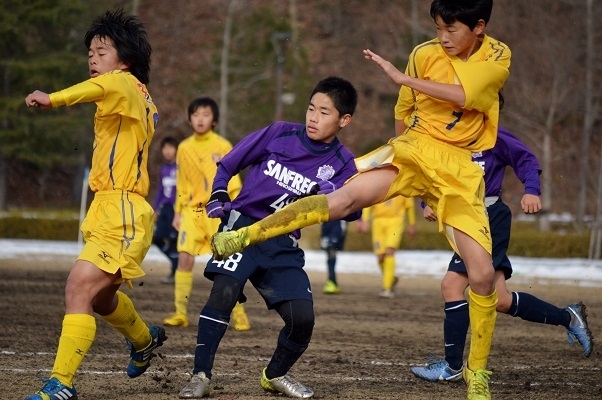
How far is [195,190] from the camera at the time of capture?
11.5 m

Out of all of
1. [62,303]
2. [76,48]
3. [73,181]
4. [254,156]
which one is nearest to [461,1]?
[254,156]

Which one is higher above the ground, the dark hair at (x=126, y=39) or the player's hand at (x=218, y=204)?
the dark hair at (x=126, y=39)

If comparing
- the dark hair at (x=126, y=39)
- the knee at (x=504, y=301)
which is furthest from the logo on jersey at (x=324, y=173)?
the knee at (x=504, y=301)

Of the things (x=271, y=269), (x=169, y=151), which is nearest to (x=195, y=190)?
(x=169, y=151)

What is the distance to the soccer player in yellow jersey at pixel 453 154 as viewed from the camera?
605 cm

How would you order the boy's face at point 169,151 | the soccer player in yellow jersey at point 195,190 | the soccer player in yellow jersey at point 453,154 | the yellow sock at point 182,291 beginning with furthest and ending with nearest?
the boy's face at point 169,151 → the soccer player in yellow jersey at point 195,190 → the yellow sock at point 182,291 → the soccer player in yellow jersey at point 453,154

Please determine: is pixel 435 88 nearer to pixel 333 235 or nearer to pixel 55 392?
pixel 55 392

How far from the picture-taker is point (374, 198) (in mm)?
6027

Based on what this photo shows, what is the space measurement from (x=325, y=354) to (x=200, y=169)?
11.3 ft

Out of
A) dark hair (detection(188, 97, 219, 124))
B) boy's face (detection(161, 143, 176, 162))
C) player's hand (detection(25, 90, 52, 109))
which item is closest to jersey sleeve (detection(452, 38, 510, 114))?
player's hand (detection(25, 90, 52, 109))

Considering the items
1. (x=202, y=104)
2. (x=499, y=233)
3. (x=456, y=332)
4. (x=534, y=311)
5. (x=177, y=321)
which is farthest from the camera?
(x=202, y=104)

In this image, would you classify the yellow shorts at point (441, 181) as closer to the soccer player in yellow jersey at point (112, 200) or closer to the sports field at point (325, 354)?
the sports field at point (325, 354)

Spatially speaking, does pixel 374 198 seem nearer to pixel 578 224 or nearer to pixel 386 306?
pixel 386 306

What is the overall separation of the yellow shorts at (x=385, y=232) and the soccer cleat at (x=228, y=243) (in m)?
10.6
